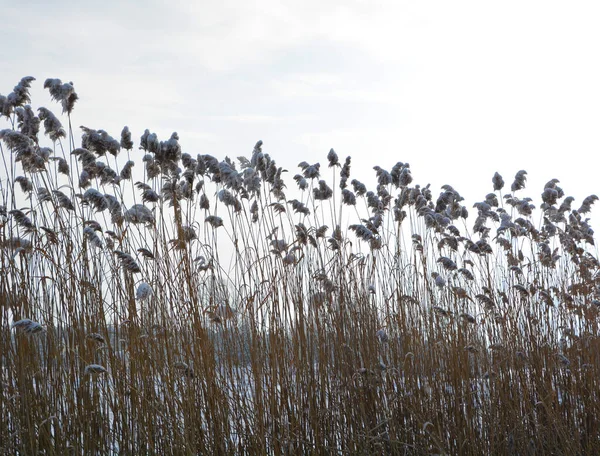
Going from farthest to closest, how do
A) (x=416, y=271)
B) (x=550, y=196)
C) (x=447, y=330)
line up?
1. (x=550, y=196)
2. (x=416, y=271)
3. (x=447, y=330)

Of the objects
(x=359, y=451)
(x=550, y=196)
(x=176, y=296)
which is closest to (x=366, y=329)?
(x=359, y=451)

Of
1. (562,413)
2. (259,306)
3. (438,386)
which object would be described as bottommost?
(562,413)

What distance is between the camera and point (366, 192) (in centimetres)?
380

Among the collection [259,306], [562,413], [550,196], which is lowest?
[562,413]

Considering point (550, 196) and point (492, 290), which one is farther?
point (550, 196)

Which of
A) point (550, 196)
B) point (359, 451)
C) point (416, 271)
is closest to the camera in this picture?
point (359, 451)

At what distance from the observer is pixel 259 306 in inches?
116

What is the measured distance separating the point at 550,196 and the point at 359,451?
2.20m

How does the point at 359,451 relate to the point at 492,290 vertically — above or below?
below

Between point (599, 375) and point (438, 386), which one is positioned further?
point (599, 375)

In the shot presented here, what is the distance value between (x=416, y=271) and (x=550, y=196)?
119 centimetres

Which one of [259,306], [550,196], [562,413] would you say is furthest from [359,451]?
[550,196]

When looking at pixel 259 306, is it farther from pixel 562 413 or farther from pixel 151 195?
pixel 562 413

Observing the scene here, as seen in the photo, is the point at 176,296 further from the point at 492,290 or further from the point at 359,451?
the point at 492,290
